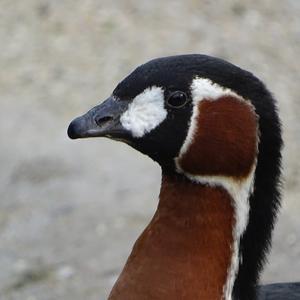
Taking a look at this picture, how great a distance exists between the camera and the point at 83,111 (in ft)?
30.1

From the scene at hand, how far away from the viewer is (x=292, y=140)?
28.7ft

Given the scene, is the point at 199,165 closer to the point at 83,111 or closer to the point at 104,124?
the point at 104,124

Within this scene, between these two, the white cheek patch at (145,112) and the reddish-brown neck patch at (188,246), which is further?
the reddish-brown neck patch at (188,246)

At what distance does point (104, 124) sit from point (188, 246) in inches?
20.2

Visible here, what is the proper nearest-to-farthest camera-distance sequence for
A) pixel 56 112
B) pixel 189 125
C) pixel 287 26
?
pixel 189 125 → pixel 56 112 → pixel 287 26

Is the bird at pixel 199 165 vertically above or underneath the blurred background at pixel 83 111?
underneath

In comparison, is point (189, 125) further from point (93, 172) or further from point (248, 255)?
point (93, 172)

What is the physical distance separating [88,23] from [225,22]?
92 cm

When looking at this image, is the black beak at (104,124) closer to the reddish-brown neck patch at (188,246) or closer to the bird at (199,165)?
the bird at (199,165)

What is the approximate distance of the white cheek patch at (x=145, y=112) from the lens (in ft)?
16.3

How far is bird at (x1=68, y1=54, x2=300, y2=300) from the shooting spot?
4977 mm

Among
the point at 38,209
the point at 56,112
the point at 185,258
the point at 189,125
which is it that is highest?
the point at 56,112

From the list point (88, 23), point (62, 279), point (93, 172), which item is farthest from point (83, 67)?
point (62, 279)

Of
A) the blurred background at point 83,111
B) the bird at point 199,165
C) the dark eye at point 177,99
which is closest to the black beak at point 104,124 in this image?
the bird at point 199,165
